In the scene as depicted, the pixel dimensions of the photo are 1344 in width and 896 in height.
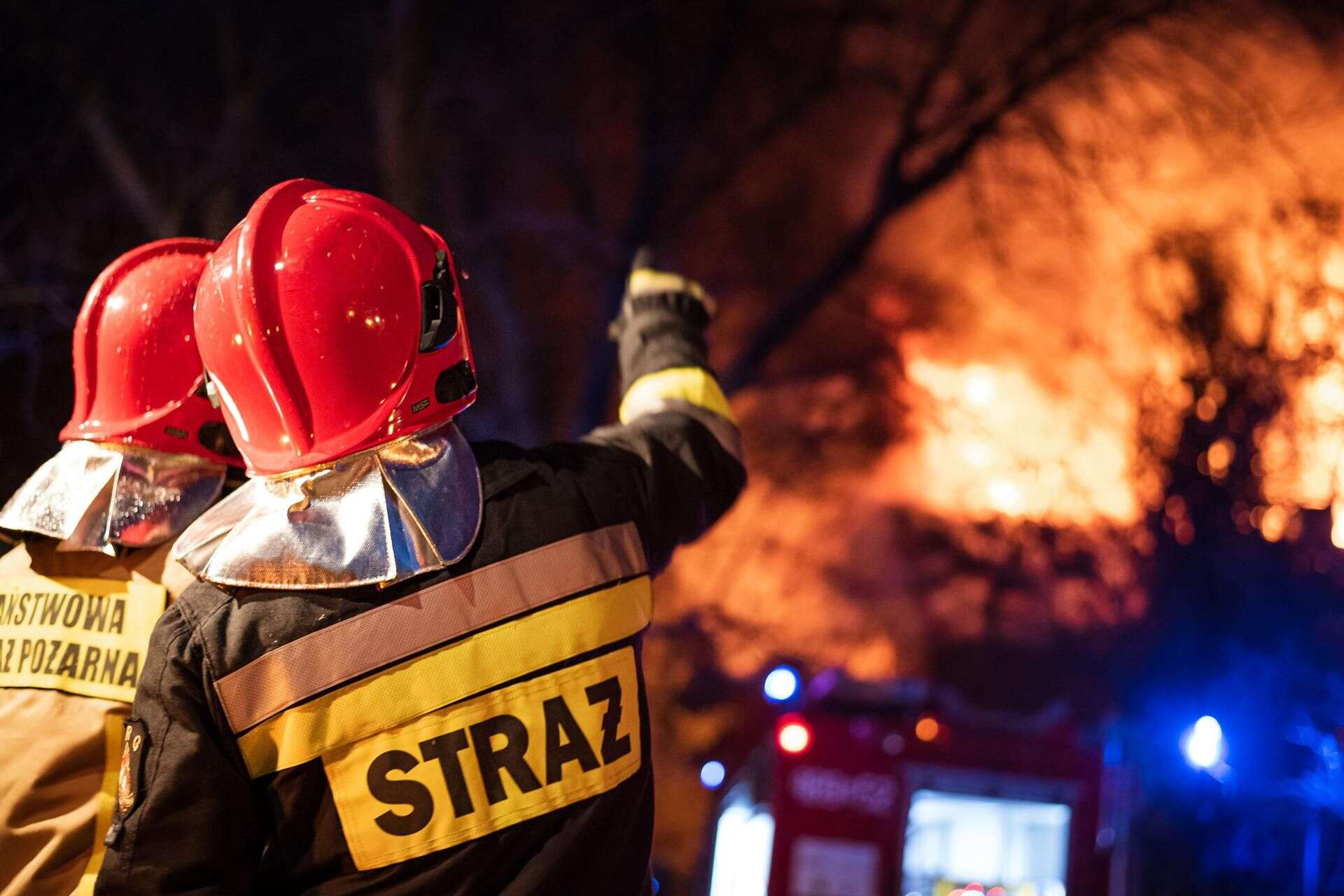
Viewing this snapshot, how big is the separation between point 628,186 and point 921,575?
5461mm

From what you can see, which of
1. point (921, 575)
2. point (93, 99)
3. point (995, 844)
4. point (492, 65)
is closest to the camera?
point (995, 844)

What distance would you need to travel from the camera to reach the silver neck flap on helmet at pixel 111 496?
94.1 inches

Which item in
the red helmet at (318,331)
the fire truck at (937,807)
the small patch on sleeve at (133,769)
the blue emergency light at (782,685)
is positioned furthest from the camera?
the blue emergency light at (782,685)

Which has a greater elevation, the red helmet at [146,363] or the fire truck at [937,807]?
the red helmet at [146,363]

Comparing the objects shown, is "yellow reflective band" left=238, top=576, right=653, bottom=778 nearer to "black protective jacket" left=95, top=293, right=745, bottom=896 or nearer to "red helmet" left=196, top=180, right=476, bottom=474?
"black protective jacket" left=95, top=293, right=745, bottom=896

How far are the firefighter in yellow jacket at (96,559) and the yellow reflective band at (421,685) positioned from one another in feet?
2.31

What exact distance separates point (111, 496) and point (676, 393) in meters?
1.20

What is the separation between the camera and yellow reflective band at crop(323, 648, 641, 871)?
5.60 feet

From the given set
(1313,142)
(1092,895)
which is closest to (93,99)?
(1092,895)

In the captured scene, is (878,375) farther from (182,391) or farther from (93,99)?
(182,391)

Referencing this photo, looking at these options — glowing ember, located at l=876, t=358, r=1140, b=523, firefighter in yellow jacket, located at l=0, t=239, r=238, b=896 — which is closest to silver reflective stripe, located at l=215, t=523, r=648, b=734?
firefighter in yellow jacket, located at l=0, t=239, r=238, b=896

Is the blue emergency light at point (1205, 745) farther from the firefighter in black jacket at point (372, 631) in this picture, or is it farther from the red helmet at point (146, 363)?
the red helmet at point (146, 363)

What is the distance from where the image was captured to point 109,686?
2346 millimetres

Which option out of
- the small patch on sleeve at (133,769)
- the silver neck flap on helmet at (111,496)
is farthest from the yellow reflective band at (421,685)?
the silver neck flap on helmet at (111,496)
